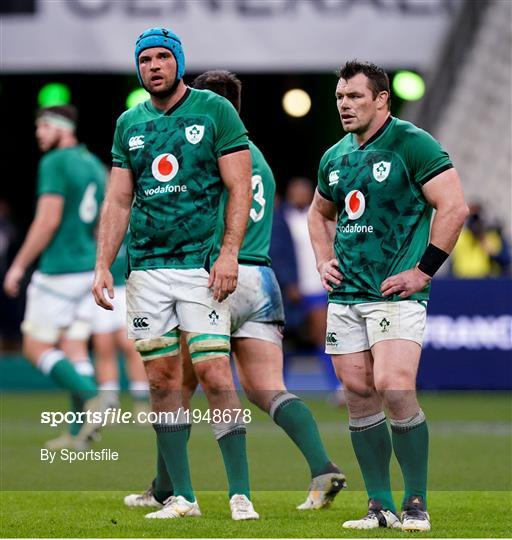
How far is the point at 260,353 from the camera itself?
7.64m

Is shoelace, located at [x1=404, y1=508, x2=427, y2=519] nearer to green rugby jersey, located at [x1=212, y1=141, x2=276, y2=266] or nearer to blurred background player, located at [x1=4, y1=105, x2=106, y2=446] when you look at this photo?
green rugby jersey, located at [x1=212, y1=141, x2=276, y2=266]

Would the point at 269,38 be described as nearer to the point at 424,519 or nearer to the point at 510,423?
the point at 510,423

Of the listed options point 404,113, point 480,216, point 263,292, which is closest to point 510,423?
point 480,216

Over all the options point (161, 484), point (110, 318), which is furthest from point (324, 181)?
point (110, 318)

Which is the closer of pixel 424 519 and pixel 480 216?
pixel 424 519

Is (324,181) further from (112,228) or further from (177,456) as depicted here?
(177,456)

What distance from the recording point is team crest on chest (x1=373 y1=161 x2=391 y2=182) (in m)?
6.78

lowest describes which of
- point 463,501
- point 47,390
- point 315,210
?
point 47,390

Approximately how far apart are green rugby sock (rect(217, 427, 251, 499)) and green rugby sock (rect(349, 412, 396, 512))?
529mm

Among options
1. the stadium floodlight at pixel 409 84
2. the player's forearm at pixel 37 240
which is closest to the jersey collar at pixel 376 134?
the player's forearm at pixel 37 240

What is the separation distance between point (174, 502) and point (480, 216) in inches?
370

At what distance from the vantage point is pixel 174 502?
7039 mm

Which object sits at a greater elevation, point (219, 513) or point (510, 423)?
point (219, 513)

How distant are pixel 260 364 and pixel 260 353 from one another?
2.2 inches
